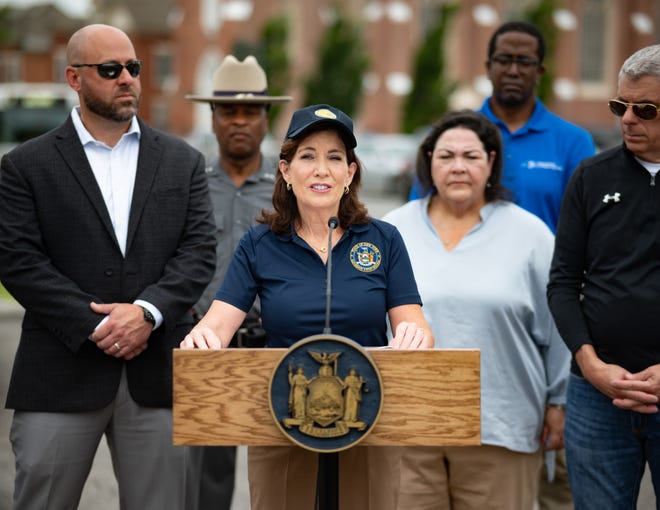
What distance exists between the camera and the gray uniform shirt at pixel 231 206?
561 cm

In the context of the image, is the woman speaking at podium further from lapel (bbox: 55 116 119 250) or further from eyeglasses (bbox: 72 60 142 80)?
eyeglasses (bbox: 72 60 142 80)

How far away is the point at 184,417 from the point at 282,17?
43.5 metres

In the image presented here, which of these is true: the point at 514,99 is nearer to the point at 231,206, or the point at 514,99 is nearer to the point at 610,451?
the point at 231,206

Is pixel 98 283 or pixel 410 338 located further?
pixel 98 283

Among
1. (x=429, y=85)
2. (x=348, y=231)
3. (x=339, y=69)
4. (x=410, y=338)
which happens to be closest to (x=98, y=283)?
(x=348, y=231)

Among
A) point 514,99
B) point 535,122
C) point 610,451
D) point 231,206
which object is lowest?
point 610,451

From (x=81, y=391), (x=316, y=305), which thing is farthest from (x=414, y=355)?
(x=81, y=391)

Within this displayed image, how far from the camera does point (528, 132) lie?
18.9ft

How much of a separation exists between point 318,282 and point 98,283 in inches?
45.3

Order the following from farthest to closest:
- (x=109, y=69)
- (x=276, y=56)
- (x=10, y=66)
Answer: (x=10, y=66) < (x=276, y=56) < (x=109, y=69)

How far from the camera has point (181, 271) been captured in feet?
14.5

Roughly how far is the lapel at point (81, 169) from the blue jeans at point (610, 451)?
2.05 meters

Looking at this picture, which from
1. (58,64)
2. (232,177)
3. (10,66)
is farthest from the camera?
(10,66)

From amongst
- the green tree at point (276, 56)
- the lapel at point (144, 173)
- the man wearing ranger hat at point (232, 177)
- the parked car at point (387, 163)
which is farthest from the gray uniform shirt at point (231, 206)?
the green tree at point (276, 56)
